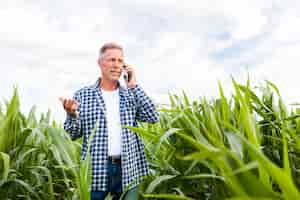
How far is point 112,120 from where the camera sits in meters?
1.89

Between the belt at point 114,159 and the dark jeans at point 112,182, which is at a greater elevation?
the belt at point 114,159

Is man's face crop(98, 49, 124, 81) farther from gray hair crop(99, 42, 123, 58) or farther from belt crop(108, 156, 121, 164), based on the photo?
belt crop(108, 156, 121, 164)

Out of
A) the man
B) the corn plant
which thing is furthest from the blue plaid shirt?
the corn plant

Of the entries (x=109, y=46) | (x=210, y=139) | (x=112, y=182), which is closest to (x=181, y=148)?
(x=210, y=139)

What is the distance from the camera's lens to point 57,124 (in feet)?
8.79

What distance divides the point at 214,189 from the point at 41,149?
0.89 m

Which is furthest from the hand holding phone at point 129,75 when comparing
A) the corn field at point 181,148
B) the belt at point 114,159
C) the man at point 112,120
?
the belt at point 114,159

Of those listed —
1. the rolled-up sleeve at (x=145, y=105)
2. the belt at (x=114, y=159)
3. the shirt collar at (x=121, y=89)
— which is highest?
the shirt collar at (x=121, y=89)

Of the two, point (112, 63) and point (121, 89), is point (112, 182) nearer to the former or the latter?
point (121, 89)

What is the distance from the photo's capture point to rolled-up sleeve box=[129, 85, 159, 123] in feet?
6.32

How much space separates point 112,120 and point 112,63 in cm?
27

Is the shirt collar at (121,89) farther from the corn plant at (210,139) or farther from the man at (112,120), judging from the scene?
the corn plant at (210,139)

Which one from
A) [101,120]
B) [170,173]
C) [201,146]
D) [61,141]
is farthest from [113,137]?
[201,146]

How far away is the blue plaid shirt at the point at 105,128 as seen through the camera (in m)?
1.81
